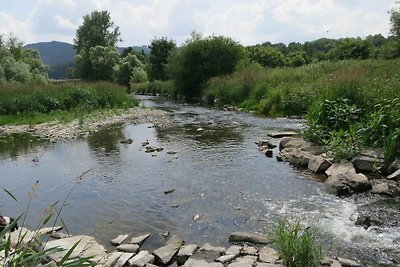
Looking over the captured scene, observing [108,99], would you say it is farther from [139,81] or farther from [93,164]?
[139,81]

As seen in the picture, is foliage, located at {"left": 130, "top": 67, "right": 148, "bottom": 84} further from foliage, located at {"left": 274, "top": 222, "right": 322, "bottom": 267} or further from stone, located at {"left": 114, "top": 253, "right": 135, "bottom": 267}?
foliage, located at {"left": 274, "top": 222, "right": 322, "bottom": 267}

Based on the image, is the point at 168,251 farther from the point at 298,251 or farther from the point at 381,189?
the point at 381,189

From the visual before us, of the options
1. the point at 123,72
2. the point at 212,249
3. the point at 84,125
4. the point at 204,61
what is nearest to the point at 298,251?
the point at 212,249

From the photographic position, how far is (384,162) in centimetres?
1119

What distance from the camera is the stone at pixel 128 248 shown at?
6.96 metres

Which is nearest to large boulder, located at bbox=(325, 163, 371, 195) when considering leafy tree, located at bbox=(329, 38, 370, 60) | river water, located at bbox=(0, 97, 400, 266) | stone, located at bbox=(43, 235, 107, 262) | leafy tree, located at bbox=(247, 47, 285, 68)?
river water, located at bbox=(0, 97, 400, 266)

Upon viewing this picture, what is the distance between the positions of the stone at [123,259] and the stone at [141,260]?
0.07 m

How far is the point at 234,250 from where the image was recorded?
677cm

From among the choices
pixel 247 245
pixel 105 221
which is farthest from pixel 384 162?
pixel 105 221

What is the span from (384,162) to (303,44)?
358ft

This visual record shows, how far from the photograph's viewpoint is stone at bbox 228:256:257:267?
616cm

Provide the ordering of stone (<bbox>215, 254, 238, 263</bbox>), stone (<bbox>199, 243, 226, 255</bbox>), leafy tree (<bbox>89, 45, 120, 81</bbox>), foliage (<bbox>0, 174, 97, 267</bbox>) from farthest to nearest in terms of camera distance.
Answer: leafy tree (<bbox>89, 45, 120, 81</bbox>), stone (<bbox>199, 243, 226, 255</bbox>), stone (<bbox>215, 254, 238, 263</bbox>), foliage (<bbox>0, 174, 97, 267</bbox>)

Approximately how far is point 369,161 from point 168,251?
7.29 metres

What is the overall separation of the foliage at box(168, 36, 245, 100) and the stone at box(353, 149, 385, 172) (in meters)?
29.4
